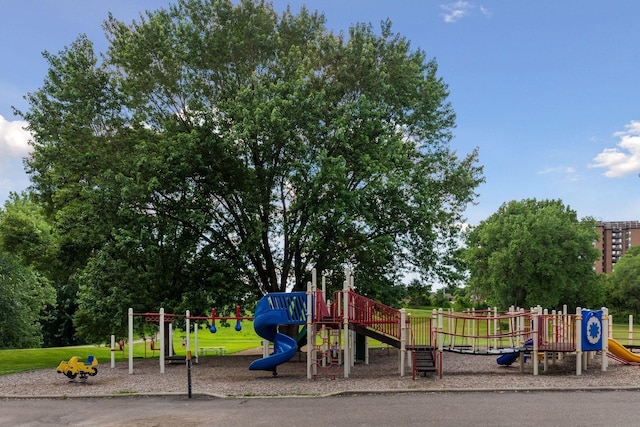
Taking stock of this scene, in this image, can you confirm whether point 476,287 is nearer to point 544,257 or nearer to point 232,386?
point 544,257

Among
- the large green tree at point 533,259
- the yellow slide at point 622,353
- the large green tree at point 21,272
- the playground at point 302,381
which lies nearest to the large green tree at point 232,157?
the large green tree at point 21,272

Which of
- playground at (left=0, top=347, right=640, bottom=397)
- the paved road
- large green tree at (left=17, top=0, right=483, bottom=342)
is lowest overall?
playground at (left=0, top=347, right=640, bottom=397)

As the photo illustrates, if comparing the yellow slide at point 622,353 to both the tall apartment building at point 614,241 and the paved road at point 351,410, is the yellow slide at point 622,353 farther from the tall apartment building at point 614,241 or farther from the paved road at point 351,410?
the tall apartment building at point 614,241

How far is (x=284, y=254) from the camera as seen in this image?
26.8 m

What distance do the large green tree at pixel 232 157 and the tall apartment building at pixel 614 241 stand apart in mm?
132077

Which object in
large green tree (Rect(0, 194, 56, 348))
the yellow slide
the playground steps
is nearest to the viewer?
the playground steps

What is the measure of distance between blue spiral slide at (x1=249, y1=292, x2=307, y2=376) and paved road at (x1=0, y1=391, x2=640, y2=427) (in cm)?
444

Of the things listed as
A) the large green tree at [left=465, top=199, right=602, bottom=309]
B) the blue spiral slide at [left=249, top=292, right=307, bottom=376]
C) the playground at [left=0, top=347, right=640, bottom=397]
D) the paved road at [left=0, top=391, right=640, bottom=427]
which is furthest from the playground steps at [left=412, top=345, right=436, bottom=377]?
the large green tree at [left=465, top=199, right=602, bottom=309]

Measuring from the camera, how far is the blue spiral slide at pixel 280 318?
18.5 m

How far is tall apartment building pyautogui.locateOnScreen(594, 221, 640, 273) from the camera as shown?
14679 centimetres

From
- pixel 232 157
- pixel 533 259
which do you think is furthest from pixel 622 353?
pixel 533 259

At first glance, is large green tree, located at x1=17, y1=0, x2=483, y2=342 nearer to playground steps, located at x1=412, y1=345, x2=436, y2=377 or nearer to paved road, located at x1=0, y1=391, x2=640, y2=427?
playground steps, located at x1=412, y1=345, x2=436, y2=377

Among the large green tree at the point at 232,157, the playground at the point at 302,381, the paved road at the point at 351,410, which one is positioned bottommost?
the playground at the point at 302,381

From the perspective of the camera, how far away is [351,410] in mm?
12289
